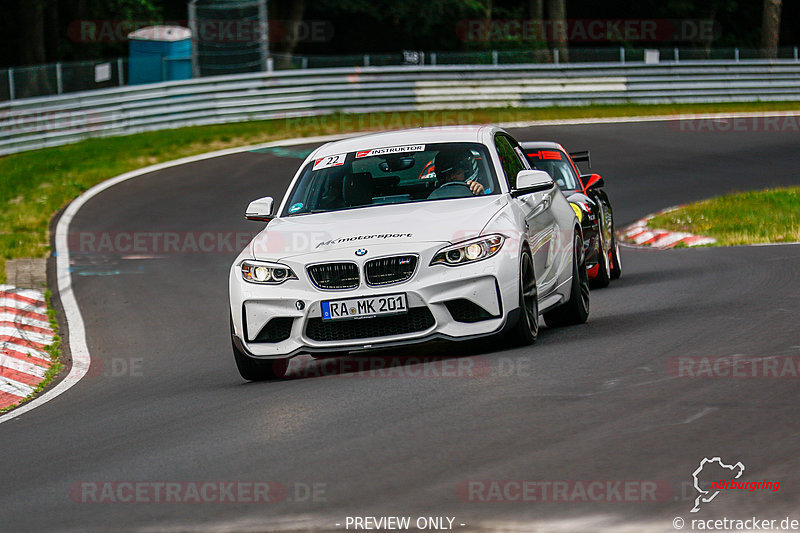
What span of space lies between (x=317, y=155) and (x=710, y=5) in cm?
5149

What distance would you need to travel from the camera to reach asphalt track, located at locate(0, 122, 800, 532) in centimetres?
525

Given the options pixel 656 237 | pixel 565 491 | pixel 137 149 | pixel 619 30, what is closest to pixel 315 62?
pixel 137 149

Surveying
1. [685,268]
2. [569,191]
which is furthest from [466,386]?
[685,268]

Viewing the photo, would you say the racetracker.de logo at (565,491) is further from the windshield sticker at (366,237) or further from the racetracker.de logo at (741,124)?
the racetracker.de logo at (741,124)

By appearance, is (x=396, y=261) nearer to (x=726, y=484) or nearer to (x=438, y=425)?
(x=438, y=425)

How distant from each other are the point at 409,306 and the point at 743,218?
11676 millimetres

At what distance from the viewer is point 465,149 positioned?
9727mm

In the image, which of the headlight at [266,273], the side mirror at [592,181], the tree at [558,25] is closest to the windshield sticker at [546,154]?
the side mirror at [592,181]

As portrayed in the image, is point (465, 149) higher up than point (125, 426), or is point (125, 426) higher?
point (465, 149)

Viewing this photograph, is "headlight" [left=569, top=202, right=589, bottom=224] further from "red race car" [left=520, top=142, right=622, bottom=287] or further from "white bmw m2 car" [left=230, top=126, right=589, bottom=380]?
"white bmw m2 car" [left=230, top=126, right=589, bottom=380]

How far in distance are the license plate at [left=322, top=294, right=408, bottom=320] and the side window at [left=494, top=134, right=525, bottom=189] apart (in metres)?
1.77

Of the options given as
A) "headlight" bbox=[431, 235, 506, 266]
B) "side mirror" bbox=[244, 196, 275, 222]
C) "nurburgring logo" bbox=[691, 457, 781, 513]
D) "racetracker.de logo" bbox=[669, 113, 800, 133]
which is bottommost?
"racetracker.de logo" bbox=[669, 113, 800, 133]

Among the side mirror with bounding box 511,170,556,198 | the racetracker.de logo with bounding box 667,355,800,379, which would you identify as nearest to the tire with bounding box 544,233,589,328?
the side mirror with bounding box 511,170,556,198

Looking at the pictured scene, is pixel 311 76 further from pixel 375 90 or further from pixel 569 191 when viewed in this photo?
pixel 569 191
